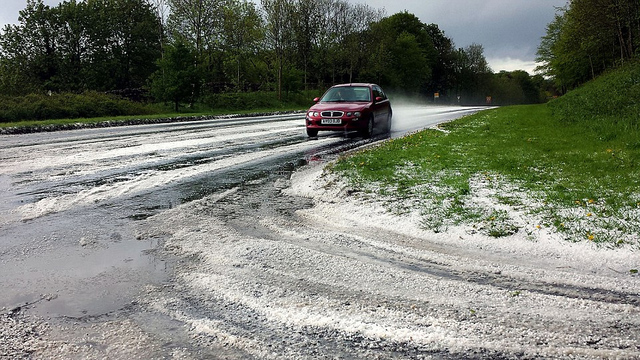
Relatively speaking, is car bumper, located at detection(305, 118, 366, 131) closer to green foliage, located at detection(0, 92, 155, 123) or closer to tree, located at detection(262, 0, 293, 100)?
green foliage, located at detection(0, 92, 155, 123)

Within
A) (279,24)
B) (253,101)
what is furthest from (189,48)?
(279,24)

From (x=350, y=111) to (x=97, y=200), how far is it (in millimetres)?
8995

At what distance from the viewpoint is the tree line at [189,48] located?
37.3 m

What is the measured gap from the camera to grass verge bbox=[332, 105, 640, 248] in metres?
4.21

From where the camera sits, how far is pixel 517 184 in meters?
5.76

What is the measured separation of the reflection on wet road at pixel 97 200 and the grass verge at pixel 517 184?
→ 2.26 m

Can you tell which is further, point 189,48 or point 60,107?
point 189,48

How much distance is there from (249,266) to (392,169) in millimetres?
4133

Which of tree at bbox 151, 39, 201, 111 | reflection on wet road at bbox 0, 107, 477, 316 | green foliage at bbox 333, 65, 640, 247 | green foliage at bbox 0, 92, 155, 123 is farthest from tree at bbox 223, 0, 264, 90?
green foliage at bbox 333, 65, 640, 247

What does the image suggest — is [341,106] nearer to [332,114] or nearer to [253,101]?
[332,114]

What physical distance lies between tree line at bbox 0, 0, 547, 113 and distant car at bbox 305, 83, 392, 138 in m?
20.6

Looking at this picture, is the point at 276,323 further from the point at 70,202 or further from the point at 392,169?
the point at 392,169

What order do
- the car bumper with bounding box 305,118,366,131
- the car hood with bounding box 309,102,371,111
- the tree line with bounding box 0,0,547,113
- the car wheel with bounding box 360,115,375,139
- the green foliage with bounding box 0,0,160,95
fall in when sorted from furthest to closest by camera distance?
the green foliage with bounding box 0,0,160,95 < the tree line with bounding box 0,0,547,113 < the car wheel with bounding box 360,115,375,139 < the car hood with bounding box 309,102,371,111 < the car bumper with bounding box 305,118,366,131

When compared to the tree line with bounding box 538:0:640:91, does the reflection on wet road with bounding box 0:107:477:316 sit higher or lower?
lower
